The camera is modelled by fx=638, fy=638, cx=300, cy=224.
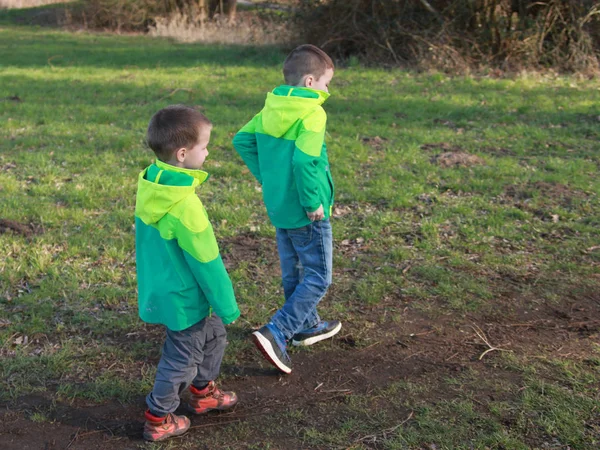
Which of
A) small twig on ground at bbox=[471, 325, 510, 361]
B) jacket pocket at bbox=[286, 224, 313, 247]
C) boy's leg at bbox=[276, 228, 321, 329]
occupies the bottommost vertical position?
small twig on ground at bbox=[471, 325, 510, 361]

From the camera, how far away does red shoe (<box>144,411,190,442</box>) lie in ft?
10.7

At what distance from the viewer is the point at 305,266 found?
3.93m

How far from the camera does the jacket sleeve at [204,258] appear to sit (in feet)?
9.80

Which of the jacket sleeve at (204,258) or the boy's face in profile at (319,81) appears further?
the boy's face in profile at (319,81)

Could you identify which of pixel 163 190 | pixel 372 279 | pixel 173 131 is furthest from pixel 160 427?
pixel 372 279

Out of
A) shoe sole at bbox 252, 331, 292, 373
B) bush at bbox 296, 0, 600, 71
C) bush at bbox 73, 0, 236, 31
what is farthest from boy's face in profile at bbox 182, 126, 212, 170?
bush at bbox 73, 0, 236, 31

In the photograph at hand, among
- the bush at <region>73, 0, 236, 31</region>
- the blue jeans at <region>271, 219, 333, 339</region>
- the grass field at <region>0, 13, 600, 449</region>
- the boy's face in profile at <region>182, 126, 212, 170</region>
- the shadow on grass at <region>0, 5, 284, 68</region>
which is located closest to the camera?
the boy's face in profile at <region>182, 126, 212, 170</region>

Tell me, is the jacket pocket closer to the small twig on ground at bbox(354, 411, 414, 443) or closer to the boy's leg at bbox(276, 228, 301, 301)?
the boy's leg at bbox(276, 228, 301, 301)

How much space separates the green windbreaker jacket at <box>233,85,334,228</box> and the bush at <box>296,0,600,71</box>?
9.86 metres

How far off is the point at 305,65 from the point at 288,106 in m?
0.27

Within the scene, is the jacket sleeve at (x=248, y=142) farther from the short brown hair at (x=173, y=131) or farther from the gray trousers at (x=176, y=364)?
the gray trousers at (x=176, y=364)

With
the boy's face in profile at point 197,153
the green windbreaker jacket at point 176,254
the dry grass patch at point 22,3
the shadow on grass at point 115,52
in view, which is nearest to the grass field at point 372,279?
the green windbreaker jacket at point 176,254

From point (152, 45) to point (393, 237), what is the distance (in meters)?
15.2

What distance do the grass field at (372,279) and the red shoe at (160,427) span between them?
6cm
